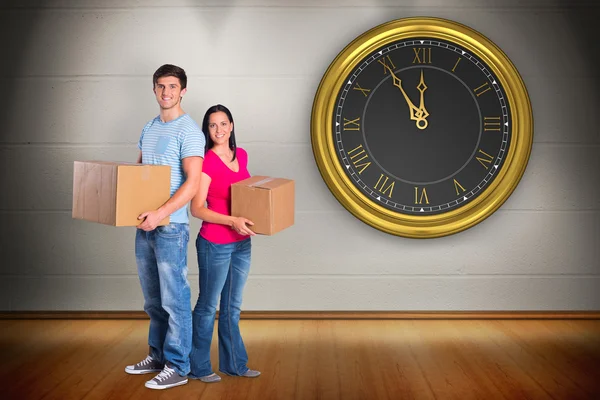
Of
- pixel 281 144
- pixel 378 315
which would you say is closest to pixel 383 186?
pixel 281 144

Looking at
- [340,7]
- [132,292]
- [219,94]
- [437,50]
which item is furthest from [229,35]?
[132,292]

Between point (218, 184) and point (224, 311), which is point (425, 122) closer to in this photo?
point (218, 184)

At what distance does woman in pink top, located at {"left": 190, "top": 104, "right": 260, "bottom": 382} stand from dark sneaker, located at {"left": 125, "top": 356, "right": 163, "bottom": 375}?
7.7 inches

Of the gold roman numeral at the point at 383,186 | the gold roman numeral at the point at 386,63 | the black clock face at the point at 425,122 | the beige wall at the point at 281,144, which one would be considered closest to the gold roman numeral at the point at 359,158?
the black clock face at the point at 425,122

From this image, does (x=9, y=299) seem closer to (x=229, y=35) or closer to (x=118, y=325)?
(x=118, y=325)

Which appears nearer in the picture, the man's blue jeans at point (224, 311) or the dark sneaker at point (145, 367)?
the man's blue jeans at point (224, 311)

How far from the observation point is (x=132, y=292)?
4.71 meters

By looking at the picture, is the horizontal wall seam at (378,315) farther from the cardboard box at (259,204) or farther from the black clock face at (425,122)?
the cardboard box at (259,204)

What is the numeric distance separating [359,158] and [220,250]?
1470 mm

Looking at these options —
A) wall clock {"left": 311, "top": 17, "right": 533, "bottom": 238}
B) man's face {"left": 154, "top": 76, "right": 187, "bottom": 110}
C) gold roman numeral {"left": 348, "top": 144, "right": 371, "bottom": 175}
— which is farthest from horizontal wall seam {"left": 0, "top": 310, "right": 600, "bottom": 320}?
man's face {"left": 154, "top": 76, "right": 187, "bottom": 110}

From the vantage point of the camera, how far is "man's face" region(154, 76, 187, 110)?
341 cm

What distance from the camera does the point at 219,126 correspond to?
344 cm

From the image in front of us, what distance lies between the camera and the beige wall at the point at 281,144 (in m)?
4.62

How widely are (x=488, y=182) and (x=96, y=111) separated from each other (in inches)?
90.7
